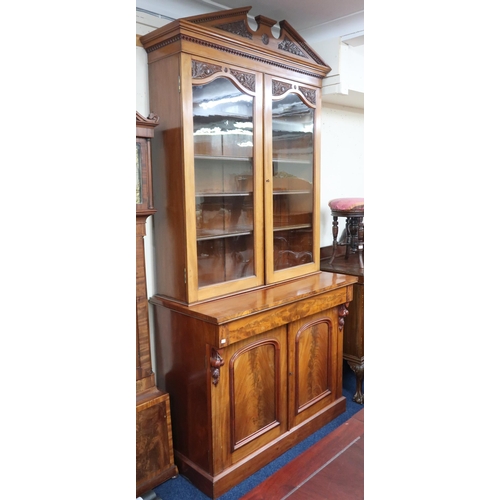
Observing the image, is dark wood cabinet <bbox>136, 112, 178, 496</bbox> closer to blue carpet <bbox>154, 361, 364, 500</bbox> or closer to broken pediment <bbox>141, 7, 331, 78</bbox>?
blue carpet <bbox>154, 361, 364, 500</bbox>

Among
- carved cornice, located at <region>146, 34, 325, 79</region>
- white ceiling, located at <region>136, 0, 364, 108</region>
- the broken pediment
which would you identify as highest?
white ceiling, located at <region>136, 0, 364, 108</region>

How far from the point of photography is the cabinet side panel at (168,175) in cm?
173

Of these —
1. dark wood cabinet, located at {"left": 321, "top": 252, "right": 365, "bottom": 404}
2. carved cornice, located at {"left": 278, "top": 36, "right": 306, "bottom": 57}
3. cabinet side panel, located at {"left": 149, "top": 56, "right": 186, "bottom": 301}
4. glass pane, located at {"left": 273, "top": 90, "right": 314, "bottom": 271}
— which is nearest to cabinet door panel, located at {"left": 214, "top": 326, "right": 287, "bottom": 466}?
cabinet side panel, located at {"left": 149, "top": 56, "right": 186, "bottom": 301}

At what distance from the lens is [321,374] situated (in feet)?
7.27

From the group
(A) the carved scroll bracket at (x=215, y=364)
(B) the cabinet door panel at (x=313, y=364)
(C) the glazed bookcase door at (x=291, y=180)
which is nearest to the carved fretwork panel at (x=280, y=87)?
(C) the glazed bookcase door at (x=291, y=180)

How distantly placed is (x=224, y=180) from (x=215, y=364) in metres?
0.81

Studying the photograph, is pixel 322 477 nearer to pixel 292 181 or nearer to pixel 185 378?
pixel 185 378

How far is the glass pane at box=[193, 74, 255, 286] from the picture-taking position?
6.03ft

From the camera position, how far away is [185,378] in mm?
1826

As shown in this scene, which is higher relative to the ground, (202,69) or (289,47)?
(289,47)

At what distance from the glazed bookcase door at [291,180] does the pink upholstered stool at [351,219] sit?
217 millimetres

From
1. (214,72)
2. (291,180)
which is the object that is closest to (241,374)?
(291,180)

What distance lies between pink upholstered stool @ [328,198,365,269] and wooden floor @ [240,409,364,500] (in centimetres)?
155
